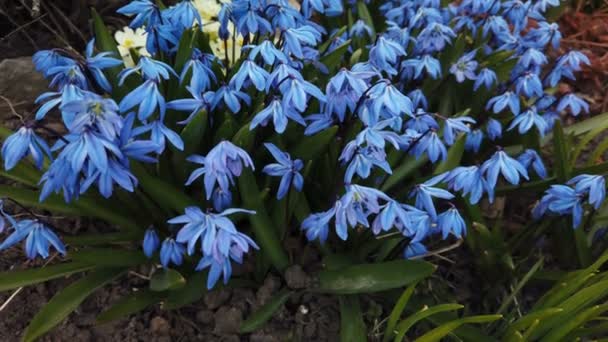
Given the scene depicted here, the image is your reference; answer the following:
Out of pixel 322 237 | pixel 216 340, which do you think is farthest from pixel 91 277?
pixel 322 237

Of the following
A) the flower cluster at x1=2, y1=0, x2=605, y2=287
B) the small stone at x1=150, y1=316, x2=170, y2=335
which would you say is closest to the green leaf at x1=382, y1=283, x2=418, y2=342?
the flower cluster at x1=2, y1=0, x2=605, y2=287

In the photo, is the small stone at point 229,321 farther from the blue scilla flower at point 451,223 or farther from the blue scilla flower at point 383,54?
the blue scilla flower at point 383,54

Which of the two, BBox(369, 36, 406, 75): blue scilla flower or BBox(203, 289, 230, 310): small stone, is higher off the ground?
BBox(369, 36, 406, 75): blue scilla flower

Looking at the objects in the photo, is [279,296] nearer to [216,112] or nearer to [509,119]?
[216,112]

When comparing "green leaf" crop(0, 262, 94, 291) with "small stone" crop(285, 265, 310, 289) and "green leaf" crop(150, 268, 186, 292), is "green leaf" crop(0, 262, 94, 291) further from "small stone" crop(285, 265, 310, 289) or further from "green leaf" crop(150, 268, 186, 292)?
"small stone" crop(285, 265, 310, 289)

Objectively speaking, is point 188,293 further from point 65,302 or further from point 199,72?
point 199,72

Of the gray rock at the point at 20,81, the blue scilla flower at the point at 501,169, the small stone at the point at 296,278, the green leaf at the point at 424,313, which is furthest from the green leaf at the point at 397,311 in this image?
the gray rock at the point at 20,81
